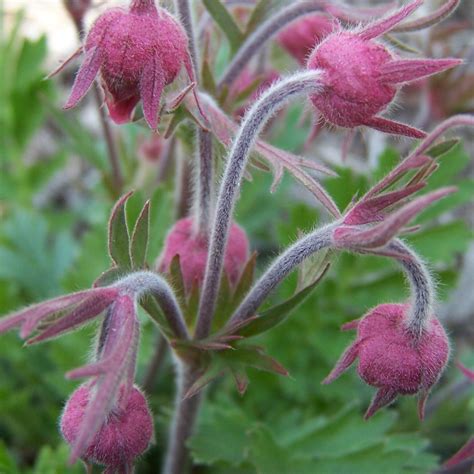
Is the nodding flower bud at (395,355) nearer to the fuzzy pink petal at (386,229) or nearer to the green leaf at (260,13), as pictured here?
the fuzzy pink petal at (386,229)

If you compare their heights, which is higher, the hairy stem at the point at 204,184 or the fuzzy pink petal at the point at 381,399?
the hairy stem at the point at 204,184

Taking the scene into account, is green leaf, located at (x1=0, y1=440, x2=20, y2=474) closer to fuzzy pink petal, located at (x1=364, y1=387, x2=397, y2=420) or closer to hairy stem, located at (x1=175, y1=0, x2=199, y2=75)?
fuzzy pink petal, located at (x1=364, y1=387, x2=397, y2=420)

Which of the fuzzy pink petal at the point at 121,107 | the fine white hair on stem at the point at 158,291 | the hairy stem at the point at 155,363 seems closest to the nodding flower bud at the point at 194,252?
the fine white hair on stem at the point at 158,291

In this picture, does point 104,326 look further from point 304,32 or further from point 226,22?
point 304,32

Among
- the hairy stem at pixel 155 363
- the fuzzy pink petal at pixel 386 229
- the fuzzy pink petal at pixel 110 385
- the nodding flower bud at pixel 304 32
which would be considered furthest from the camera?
the hairy stem at pixel 155 363

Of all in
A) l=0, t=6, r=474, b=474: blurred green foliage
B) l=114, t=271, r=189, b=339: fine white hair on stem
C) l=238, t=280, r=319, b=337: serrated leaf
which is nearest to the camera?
l=114, t=271, r=189, b=339: fine white hair on stem

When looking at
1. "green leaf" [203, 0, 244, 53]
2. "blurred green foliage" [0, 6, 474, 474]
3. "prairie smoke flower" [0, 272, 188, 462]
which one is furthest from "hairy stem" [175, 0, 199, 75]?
"blurred green foliage" [0, 6, 474, 474]

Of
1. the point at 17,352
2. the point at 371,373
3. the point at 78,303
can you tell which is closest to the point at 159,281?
the point at 78,303
